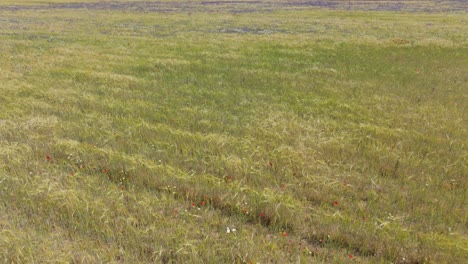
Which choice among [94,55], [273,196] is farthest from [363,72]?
[94,55]

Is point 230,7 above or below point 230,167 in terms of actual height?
above

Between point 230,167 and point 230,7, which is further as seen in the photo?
point 230,7

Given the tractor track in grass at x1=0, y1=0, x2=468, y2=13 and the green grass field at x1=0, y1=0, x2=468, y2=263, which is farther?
the tractor track in grass at x1=0, y1=0, x2=468, y2=13

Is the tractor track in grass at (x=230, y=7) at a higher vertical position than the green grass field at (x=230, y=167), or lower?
higher

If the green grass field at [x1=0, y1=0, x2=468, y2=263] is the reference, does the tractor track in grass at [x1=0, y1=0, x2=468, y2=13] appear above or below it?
above

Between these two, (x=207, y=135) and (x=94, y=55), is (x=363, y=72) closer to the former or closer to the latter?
(x=207, y=135)

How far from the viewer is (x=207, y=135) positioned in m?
7.35

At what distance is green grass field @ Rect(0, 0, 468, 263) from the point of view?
418 cm

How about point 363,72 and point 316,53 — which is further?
point 316,53

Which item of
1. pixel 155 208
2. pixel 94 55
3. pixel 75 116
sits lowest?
pixel 155 208

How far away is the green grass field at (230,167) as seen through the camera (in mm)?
4180

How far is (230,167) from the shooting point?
5.99 m

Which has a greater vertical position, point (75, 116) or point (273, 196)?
point (75, 116)

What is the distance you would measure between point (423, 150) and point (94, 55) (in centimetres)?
1529
